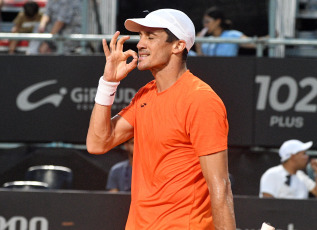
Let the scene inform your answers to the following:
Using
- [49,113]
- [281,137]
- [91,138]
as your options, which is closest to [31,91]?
[49,113]

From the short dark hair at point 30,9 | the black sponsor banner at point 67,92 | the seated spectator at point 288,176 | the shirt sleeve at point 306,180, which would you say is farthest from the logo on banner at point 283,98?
the short dark hair at point 30,9

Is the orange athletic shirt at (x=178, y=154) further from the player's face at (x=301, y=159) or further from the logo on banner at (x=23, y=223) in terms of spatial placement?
the player's face at (x=301, y=159)

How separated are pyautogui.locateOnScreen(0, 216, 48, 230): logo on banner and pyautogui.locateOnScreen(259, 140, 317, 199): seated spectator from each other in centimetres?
298

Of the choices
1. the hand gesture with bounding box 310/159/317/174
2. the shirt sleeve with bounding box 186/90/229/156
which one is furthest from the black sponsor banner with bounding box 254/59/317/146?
the shirt sleeve with bounding box 186/90/229/156

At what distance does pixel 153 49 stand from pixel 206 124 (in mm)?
Answer: 532

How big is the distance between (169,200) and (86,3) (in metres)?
6.43

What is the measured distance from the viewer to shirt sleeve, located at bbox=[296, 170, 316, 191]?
8.66 m

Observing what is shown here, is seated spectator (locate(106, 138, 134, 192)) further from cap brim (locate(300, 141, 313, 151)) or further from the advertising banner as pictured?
cap brim (locate(300, 141, 313, 151))

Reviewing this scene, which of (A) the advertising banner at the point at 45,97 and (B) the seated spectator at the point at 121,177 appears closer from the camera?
(B) the seated spectator at the point at 121,177

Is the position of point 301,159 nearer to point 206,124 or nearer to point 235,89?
point 235,89

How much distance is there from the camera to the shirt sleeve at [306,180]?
28.4ft

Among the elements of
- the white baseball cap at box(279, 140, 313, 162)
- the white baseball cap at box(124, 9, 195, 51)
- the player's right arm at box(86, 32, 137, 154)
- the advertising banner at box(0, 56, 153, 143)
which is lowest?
the white baseball cap at box(279, 140, 313, 162)

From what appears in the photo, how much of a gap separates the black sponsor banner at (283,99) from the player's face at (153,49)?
5.21 metres

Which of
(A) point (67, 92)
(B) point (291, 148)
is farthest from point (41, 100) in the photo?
(B) point (291, 148)
